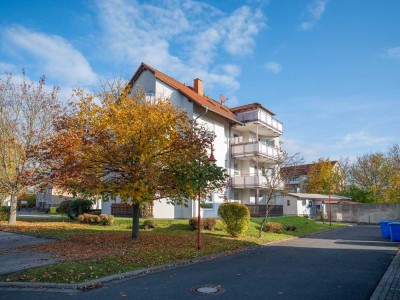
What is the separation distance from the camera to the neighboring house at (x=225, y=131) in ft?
89.0

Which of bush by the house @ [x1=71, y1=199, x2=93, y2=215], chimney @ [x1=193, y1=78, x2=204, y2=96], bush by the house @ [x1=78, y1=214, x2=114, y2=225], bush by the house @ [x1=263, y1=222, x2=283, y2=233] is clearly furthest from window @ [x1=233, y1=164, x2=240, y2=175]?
bush by the house @ [x1=78, y1=214, x2=114, y2=225]

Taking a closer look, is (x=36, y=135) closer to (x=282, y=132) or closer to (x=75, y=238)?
(x=75, y=238)

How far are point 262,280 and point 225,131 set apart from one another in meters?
23.9

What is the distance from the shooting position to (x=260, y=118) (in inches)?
1299

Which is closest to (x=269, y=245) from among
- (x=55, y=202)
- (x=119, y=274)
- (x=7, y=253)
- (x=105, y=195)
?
(x=105, y=195)

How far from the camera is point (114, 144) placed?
45.1 ft

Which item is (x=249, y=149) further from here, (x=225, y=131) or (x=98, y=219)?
(x=98, y=219)

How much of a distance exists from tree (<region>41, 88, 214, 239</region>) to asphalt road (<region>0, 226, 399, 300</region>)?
13.7ft

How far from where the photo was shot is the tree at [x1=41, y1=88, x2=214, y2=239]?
13.4 m

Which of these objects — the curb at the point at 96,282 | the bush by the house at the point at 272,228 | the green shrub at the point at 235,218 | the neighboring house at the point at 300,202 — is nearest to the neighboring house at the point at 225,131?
the bush by the house at the point at 272,228

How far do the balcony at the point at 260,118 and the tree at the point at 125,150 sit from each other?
62.7 ft

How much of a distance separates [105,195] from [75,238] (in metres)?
2.73

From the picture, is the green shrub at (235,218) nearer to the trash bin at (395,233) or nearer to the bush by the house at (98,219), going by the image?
the bush by the house at (98,219)

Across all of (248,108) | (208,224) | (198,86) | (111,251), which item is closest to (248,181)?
(248,108)
